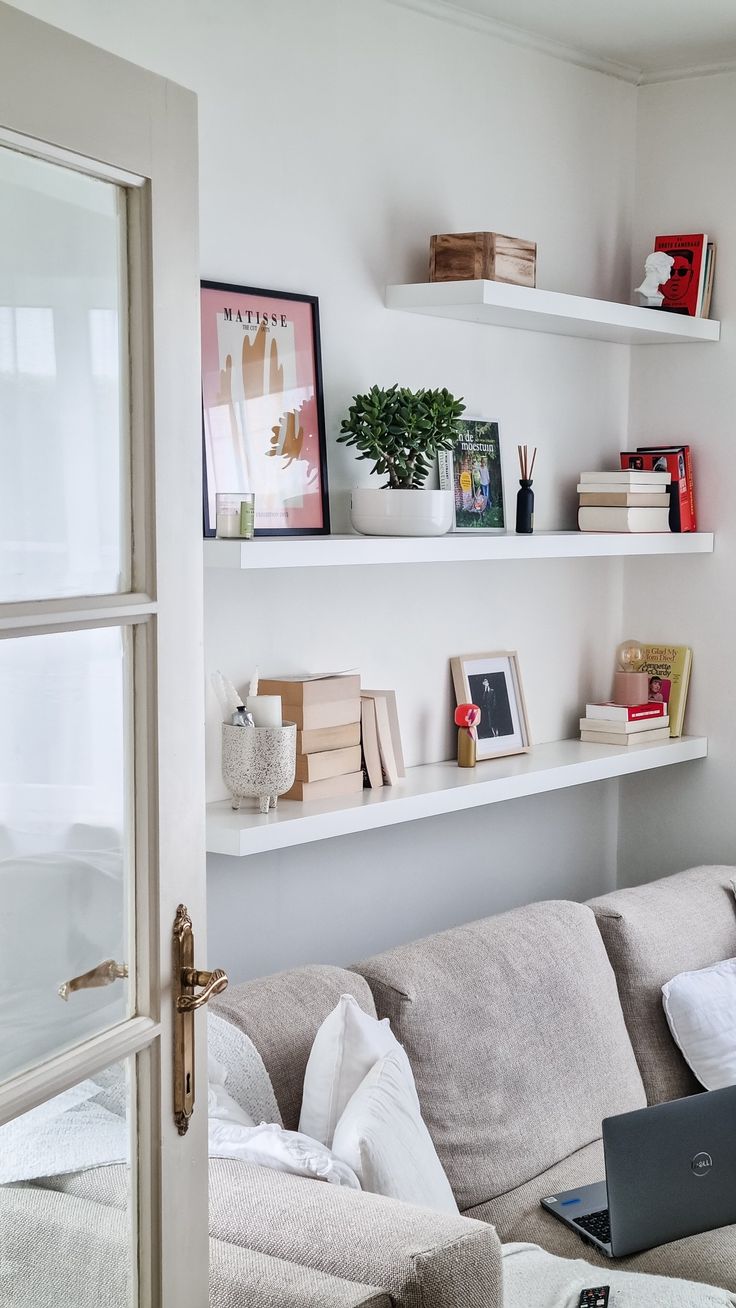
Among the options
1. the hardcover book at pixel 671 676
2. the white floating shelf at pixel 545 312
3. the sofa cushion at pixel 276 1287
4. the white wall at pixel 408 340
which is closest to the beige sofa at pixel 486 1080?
the sofa cushion at pixel 276 1287

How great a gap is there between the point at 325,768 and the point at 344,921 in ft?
1.41

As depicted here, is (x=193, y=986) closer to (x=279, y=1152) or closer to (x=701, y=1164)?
(x=279, y=1152)

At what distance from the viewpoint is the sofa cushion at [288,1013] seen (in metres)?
2.14

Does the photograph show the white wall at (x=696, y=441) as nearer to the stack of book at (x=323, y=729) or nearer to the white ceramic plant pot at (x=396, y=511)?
the white ceramic plant pot at (x=396, y=511)

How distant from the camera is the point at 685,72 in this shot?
347 centimetres

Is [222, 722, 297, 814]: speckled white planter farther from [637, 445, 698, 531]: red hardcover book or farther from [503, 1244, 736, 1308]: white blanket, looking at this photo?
[637, 445, 698, 531]: red hardcover book

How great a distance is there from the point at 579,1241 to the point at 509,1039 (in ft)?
1.20

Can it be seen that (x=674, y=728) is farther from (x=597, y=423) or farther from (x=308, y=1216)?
(x=308, y=1216)

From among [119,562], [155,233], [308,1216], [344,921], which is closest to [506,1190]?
[344,921]

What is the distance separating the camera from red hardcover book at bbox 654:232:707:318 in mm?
3414

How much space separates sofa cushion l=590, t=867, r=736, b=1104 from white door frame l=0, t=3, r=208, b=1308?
166 cm

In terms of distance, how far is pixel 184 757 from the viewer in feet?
4.21

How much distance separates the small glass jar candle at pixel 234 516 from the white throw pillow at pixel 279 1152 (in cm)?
100

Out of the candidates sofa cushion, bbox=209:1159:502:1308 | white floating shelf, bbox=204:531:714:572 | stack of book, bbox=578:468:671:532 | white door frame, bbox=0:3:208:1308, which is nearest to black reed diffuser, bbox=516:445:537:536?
white floating shelf, bbox=204:531:714:572
